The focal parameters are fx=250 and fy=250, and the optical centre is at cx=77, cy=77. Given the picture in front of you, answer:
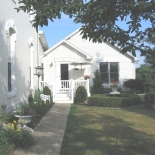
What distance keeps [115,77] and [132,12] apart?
17.4 metres

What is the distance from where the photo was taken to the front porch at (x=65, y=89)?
661 inches

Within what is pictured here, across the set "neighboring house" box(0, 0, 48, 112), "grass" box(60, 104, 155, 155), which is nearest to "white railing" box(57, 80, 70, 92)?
"neighboring house" box(0, 0, 48, 112)

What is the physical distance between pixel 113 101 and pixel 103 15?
11308mm

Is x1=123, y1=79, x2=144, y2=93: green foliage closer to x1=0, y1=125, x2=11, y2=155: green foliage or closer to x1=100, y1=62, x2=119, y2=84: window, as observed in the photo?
x1=100, y1=62, x2=119, y2=84: window

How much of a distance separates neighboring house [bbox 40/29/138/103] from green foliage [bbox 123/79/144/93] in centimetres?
118

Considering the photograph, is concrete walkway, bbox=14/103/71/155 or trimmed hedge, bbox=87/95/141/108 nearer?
concrete walkway, bbox=14/103/71/155

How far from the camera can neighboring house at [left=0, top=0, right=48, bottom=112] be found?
8.91 metres

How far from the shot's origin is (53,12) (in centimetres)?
326

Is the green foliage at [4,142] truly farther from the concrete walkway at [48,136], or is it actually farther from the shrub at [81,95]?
the shrub at [81,95]

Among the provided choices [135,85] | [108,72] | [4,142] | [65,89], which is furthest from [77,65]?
[4,142]

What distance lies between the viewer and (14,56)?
10.5 metres

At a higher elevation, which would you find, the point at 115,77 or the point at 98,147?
the point at 115,77

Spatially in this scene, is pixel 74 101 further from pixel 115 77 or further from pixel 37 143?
pixel 37 143

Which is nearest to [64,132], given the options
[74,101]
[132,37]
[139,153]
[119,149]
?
[119,149]
